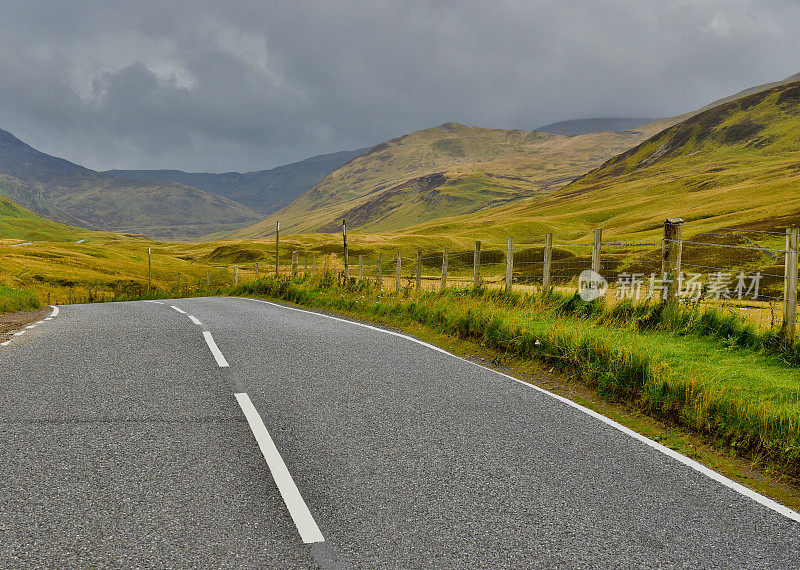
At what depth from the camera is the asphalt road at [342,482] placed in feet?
11.7

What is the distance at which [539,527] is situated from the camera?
12.7 feet

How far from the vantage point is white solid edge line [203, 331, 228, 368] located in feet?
29.8

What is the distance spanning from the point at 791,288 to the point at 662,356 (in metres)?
2.66

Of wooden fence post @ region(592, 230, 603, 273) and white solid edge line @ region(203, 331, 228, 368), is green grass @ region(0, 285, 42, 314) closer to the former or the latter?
white solid edge line @ region(203, 331, 228, 368)

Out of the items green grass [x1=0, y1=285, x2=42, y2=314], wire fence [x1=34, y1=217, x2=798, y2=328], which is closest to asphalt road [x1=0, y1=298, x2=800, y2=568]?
wire fence [x1=34, y1=217, x2=798, y2=328]

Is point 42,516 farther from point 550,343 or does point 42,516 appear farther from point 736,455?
point 550,343

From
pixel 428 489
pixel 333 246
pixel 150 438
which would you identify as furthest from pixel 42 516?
pixel 333 246

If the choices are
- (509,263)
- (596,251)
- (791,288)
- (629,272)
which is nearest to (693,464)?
(791,288)

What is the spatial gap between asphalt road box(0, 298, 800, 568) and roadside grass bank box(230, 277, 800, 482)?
107cm

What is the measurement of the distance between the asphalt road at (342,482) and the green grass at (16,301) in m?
16.2

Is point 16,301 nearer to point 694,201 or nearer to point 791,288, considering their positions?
point 791,288

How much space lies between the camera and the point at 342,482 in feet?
14.9

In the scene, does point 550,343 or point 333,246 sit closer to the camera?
point 550,343

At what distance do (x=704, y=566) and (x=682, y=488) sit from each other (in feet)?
4.30
